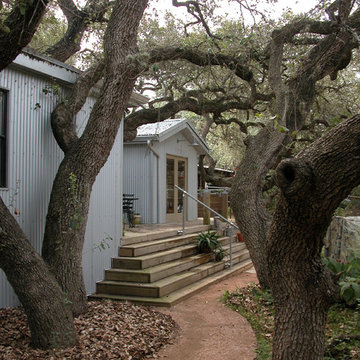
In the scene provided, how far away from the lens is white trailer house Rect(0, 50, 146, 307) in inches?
239

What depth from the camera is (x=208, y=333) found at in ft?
19.1

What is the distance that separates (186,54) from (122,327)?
18.0 ft

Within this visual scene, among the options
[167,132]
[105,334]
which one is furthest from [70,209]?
[167,132]

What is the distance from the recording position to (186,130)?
14.9m

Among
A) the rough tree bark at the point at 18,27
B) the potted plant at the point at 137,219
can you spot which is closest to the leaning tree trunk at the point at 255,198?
the rough tree bark at the point at 18,27

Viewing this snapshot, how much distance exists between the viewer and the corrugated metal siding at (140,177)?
1295cm

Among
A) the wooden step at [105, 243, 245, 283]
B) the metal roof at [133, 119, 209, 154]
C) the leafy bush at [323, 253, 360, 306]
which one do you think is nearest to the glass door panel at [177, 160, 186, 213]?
the metal roof at [133, 119, 209, 154]

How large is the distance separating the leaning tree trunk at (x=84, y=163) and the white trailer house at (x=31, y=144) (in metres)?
0.84

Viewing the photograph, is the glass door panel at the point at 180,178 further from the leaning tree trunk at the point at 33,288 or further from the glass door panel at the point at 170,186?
the leaning tree trunk at the point at 33,288

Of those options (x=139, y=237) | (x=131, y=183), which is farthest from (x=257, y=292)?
(x=131, y=183)

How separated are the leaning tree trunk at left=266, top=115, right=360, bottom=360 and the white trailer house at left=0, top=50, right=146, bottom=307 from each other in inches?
169

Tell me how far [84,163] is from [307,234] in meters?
3.66

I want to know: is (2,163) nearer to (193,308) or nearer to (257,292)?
(193,308)

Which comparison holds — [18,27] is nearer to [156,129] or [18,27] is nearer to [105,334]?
[105,334]
